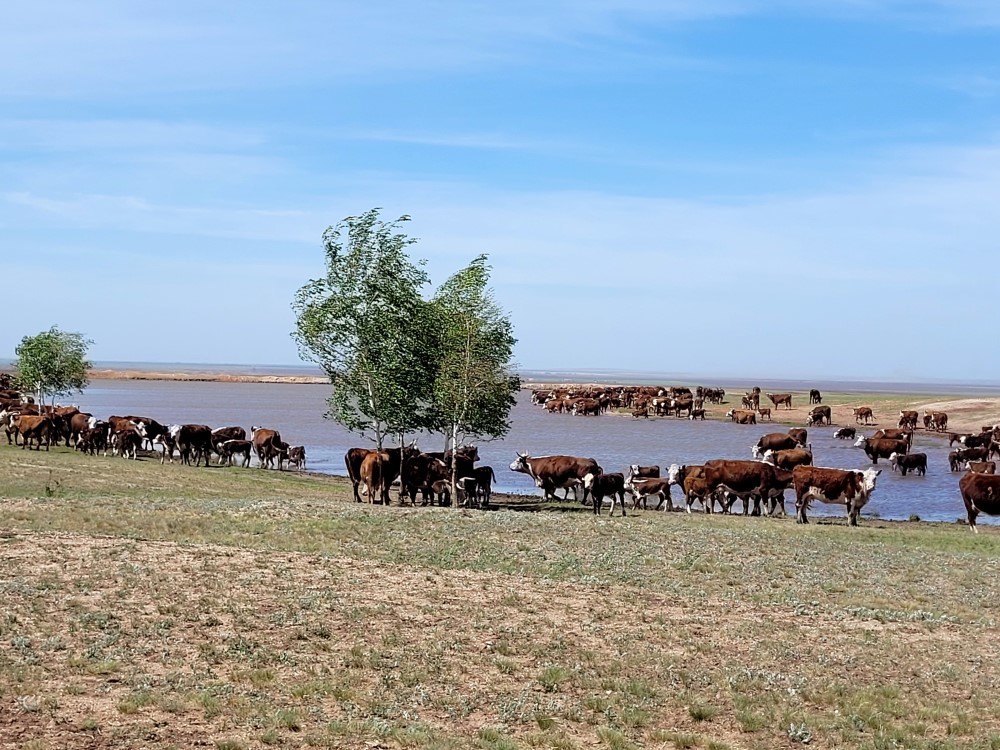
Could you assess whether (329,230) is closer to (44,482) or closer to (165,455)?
(44,482)

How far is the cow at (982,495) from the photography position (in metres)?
29.8

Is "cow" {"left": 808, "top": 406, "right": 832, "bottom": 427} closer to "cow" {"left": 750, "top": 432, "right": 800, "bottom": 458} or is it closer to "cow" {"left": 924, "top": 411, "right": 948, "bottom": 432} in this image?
"cow" {"left": 924, "top": 411, "right": 948, "bottom": 432}

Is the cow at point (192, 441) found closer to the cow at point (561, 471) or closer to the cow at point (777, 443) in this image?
the cow at point (561, 471)

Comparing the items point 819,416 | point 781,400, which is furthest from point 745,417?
point 781,400

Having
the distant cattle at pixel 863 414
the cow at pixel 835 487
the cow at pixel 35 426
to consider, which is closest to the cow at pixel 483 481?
the cow at pixel 835 487

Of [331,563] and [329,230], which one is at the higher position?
[329,230]

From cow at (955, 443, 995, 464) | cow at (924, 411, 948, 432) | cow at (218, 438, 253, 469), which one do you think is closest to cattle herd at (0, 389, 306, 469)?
cow at (218, 438, 253, 469)

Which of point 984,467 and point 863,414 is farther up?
point 863,414

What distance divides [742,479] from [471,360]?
9.56 m

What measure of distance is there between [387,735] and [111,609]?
17.8ft

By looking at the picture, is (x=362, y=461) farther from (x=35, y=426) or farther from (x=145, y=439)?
(x=35, y=426)

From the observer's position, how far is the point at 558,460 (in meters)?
35.9

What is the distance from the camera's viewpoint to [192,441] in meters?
43.7

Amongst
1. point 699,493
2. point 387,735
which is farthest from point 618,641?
point 699,493
